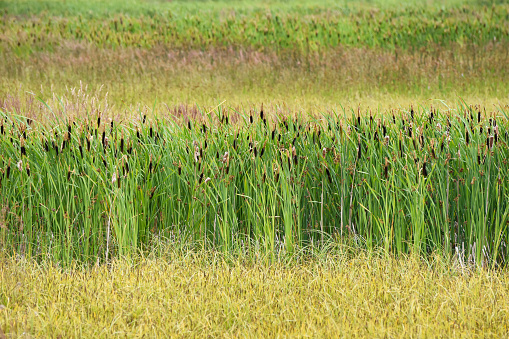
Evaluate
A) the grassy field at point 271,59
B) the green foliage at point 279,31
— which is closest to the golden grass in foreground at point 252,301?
the grassy field at point 271,59

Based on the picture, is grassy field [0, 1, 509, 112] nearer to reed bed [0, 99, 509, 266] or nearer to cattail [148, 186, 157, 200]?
reed bed [0, 99, 509, 266]

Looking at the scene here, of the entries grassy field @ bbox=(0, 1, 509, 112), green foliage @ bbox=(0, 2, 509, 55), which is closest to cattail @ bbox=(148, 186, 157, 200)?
grassy field @ bbox=(0, 1, 509, 112)

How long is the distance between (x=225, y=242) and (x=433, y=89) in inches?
356

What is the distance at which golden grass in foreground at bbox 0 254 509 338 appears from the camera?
276 centimetres

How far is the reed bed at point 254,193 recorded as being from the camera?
370 centimetres

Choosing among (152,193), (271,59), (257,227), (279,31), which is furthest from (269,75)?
(257,227)

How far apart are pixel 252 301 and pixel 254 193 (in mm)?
1053

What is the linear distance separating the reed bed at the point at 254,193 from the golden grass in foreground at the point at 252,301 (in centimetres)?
31

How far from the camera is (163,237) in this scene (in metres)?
3.98

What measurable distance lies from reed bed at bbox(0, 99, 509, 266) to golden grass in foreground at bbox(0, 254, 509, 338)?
312mm

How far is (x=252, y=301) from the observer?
3.11m

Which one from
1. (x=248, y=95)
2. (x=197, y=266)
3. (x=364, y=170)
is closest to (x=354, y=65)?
(x=248, y=95)

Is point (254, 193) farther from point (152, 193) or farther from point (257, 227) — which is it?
point (152, 193)

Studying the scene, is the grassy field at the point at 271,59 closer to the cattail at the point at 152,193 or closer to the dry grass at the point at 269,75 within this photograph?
the dry grass at the point at 269,75
